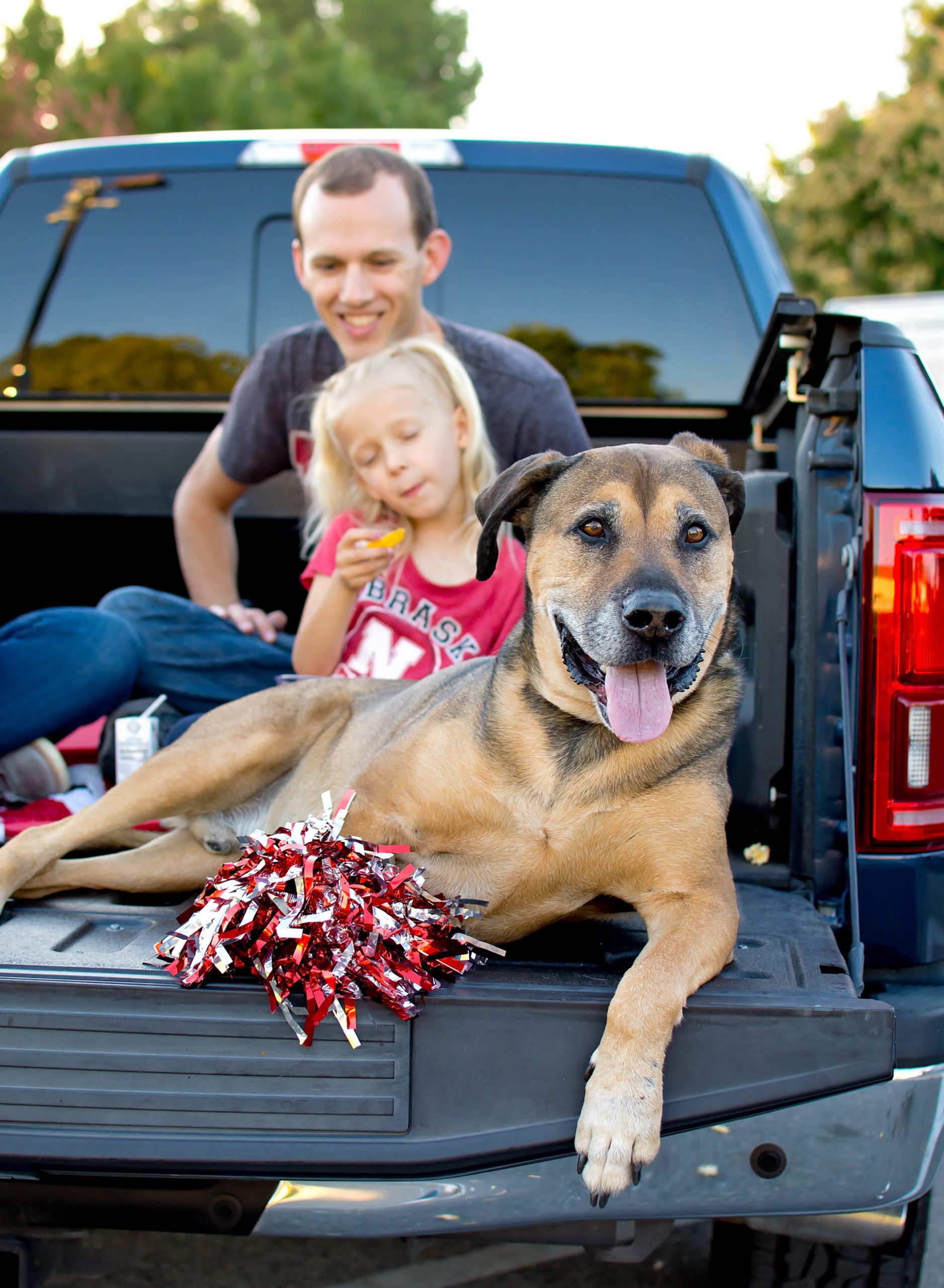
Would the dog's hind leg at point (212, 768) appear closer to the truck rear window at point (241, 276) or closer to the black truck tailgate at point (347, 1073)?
the black truck tailgate at point (347, 1073)

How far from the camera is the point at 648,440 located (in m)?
4.00

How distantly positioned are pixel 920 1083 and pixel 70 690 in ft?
7.61

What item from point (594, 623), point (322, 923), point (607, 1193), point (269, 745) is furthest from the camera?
point (269, 745)

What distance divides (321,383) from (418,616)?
114cm

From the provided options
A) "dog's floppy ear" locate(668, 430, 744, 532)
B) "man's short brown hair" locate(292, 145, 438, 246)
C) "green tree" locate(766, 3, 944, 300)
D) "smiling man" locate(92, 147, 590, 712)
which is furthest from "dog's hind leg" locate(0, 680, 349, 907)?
"green tree" locate(766, 3, 944, 300)

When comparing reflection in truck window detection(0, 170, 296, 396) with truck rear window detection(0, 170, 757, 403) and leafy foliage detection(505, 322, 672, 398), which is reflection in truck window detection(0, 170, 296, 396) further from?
leafy foliage detection(505, 322, 672, 398)

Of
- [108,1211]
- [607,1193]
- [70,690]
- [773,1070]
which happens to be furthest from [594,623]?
[70,690]

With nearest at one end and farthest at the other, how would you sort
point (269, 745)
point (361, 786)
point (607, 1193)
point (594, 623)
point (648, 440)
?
point (607, 1193) < point (594, 623) < point (361, 786) < point (269, 745) < point (648, 440)

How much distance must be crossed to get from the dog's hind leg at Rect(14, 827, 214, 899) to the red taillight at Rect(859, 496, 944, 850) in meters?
1.72

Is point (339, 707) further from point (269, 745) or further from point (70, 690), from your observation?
point (70, 690)

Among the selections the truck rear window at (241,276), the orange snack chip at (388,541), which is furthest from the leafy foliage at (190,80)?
the orange snack chip at (388,541)

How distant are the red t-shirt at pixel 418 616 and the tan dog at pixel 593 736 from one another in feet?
2.10

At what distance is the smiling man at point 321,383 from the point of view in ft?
12.4

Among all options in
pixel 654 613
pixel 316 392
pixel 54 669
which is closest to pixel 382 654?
pixel 54 669
